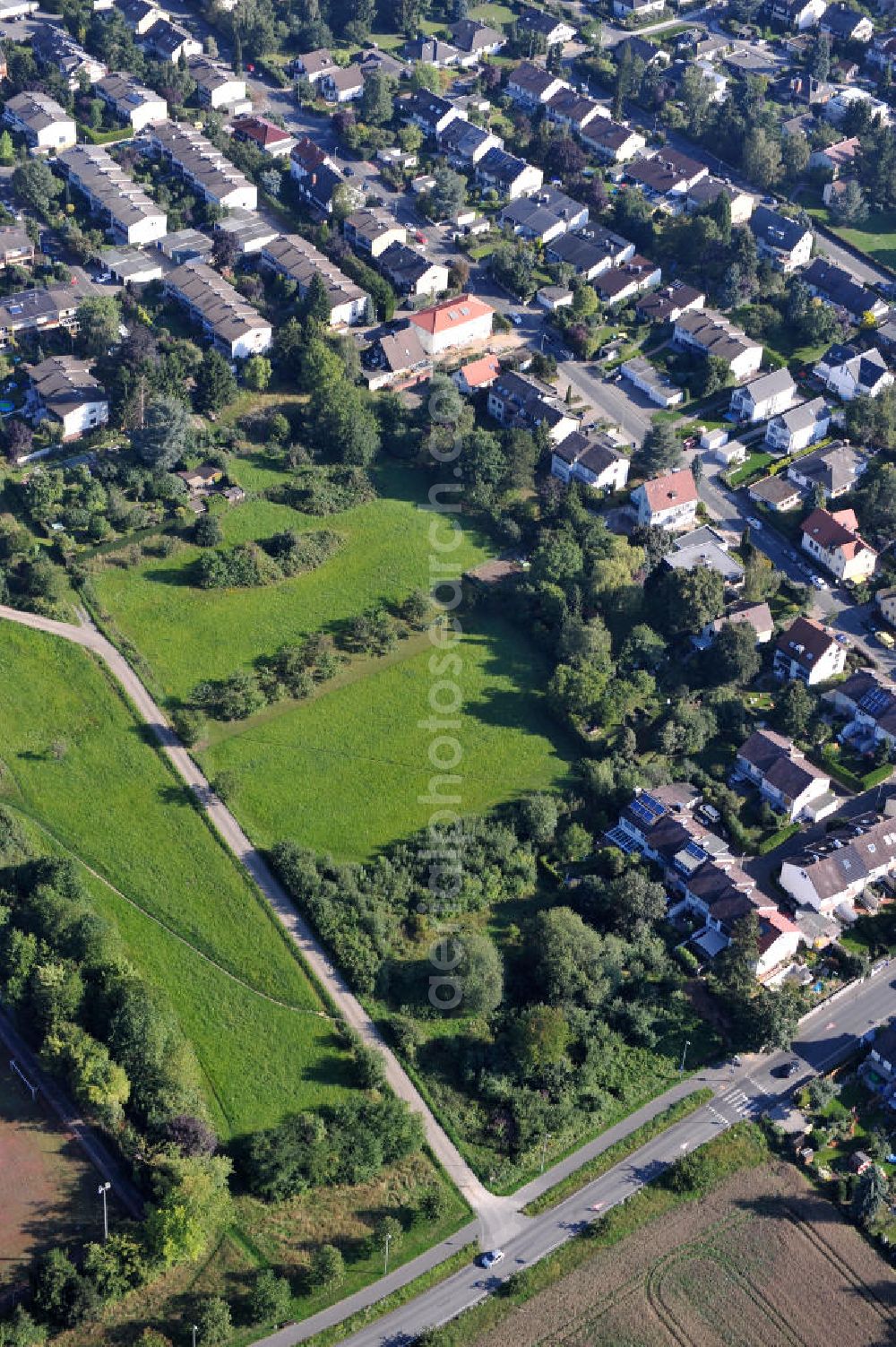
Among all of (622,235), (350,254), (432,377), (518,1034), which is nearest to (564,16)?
(622,235)

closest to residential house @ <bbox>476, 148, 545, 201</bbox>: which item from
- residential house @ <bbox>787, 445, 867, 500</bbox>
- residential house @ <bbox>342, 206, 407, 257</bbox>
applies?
residential house @ <bbox>342, 206, 407, 257</bbox>

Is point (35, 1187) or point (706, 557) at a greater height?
point (706, 557)

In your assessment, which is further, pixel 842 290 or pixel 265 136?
pixel 265 136

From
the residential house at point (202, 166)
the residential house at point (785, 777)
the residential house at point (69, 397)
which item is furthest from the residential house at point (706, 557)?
the residential house at point (202, 166)

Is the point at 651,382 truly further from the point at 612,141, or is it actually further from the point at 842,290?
the point at 612,141

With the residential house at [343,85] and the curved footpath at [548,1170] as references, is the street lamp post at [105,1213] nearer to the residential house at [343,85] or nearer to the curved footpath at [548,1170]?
the curved footpath at [548,1170]

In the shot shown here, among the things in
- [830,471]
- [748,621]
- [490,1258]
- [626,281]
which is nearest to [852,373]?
[830,471]
